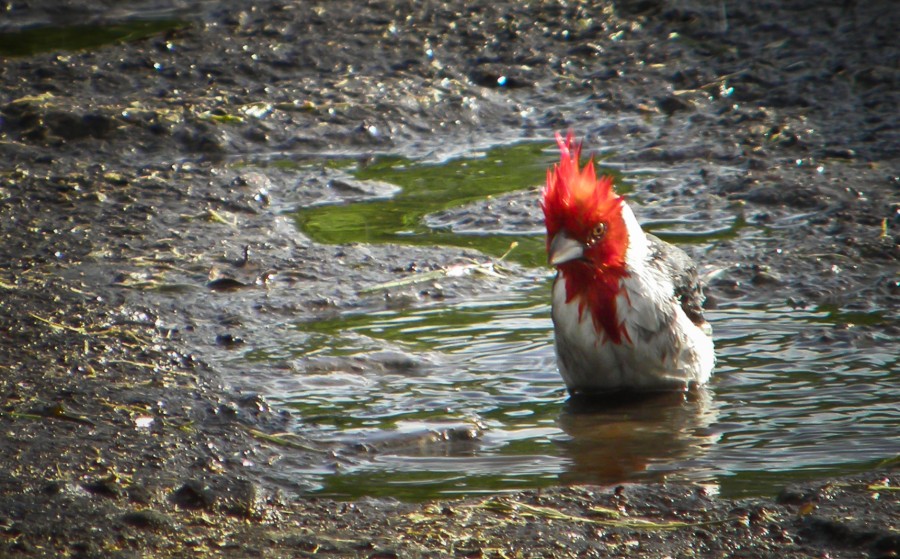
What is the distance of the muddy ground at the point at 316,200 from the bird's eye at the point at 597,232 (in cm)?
112

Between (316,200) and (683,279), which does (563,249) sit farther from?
(316,200)

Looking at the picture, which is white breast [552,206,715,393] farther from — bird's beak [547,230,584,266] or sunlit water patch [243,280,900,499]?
bird's beak [547,230,584,266]

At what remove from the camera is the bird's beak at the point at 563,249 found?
4922 millimetres

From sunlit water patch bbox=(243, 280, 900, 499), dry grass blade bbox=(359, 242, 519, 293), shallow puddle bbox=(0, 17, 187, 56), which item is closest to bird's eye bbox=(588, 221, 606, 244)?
sunlit water patch bbox=(243, 280, 900, 499)

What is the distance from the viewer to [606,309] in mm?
5023

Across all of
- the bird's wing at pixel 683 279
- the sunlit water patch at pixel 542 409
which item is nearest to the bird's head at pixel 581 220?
the bird's wing at pixel 683 279

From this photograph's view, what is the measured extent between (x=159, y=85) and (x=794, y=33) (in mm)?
4620

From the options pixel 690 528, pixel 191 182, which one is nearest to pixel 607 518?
pixel 690 528

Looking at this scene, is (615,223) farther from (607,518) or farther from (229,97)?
(229,97)

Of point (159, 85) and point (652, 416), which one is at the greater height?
point (159, 85)

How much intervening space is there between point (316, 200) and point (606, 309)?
2.92 metres

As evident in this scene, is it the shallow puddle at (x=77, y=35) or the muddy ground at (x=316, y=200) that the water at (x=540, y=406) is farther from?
the shallow puddle at (x=77, y=35)

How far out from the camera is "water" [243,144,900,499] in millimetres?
4262

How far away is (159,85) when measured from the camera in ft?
29.8
